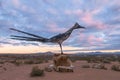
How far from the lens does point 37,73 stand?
1858cm

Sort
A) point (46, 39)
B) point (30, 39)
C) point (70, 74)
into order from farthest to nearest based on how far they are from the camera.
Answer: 1. point (70, 74)
2. point (46, 39)
3. point (30, 39)

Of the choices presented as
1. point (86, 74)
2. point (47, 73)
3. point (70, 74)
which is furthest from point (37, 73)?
point (86, 74)

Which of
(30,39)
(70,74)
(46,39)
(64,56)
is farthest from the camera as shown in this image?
(64,56)

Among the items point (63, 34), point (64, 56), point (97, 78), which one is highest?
point (63, 34)

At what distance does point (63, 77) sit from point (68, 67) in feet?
7.78

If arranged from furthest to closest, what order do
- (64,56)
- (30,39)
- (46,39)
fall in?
(64,56) < (46,39) < (30,39)

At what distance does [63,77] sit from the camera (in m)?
17.8

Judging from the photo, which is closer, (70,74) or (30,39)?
(30,39)

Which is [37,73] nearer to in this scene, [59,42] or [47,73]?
[47,73]

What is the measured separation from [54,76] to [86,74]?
237cm

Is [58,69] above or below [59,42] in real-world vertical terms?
below

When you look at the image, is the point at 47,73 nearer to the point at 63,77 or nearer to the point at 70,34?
the point at 63,77

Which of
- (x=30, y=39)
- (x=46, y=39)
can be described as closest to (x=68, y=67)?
(x=46, y=39)

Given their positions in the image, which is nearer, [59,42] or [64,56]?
[59,42]
